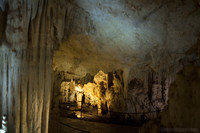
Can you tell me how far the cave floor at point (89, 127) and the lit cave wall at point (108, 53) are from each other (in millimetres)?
787

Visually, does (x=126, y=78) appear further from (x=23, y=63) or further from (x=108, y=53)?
(x=23, y=63)

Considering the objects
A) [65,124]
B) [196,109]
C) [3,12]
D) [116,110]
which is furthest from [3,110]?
[116,110]

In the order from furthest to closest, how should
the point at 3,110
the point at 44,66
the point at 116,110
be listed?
1. the point at 116,110
2. the point at 44,66
3. the point at 3,110

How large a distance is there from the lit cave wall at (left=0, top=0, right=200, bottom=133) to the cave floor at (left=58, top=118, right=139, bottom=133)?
0.79 meters

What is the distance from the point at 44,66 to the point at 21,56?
781 mm

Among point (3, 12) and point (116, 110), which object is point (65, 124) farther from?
point (3, 12)

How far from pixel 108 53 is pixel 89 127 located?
3.62 m

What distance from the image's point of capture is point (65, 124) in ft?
29.0

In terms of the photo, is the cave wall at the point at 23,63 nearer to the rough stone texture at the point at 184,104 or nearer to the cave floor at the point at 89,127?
the cave floor at the point at 89,127

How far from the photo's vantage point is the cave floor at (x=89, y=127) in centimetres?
823

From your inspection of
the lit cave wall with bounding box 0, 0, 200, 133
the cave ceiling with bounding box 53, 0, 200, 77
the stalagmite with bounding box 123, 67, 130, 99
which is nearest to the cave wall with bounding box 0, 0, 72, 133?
the lit cave wall with bounding box 0, 0, 200, 133

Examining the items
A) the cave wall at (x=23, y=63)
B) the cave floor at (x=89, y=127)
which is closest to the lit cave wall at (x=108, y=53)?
A: the cave wall at (x=23, y=63)

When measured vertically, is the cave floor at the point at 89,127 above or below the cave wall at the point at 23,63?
below


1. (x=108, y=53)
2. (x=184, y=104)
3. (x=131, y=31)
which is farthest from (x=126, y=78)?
(x=184, y=104)
